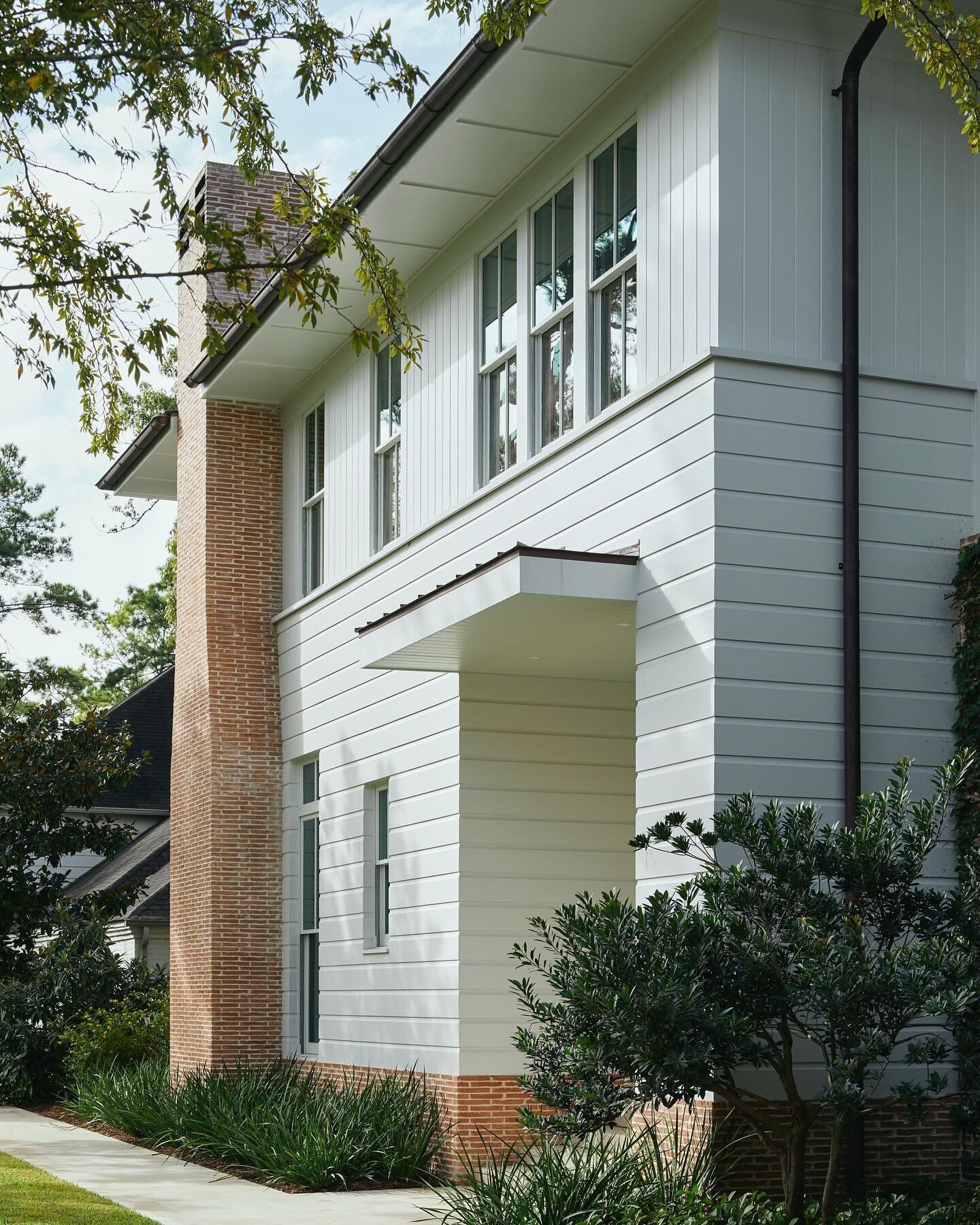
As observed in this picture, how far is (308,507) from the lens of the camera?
1911 cm

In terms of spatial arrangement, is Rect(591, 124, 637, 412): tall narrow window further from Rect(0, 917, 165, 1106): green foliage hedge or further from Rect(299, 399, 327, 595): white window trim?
Rect(0, 917, 165, 1106): green foliage hedge

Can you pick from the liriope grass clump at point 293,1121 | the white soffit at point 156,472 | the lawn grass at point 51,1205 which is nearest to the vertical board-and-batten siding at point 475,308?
the white soffit at point 156,472

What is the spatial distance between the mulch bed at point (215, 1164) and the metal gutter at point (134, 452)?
25.9ft

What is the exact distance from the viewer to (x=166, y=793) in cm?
3378

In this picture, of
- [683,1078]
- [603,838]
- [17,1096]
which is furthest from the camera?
[17,1096]

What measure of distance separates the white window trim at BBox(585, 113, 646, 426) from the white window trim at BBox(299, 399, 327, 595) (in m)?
6.55

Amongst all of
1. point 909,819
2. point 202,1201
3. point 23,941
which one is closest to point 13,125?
point 909,819

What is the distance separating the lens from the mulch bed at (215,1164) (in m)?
13.0

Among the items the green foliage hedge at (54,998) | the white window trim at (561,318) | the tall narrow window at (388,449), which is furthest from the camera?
the green foliage hedge at (54,998)

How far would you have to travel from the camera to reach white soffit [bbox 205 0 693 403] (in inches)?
443

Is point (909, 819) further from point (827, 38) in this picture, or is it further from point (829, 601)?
point (827, 38)

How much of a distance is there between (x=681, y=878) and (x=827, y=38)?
18.6ft

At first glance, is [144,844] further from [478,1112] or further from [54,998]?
[478,1112]

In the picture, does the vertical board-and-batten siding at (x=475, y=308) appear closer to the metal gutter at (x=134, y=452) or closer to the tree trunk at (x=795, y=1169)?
the metal gutter at (x=134, y=452)
